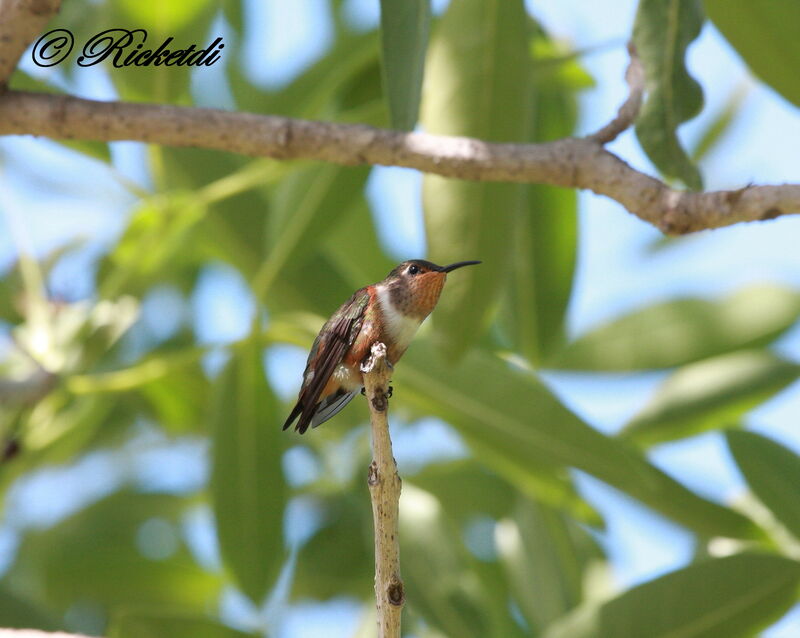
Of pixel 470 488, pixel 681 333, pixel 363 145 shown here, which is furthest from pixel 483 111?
pixel 470 488

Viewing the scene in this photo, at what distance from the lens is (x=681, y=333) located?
3580 millimetres

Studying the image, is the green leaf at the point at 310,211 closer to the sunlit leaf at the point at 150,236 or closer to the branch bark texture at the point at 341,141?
the sunlit leaf at the point at 150,236

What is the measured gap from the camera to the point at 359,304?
169 centimetres

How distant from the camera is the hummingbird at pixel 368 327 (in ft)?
5.43

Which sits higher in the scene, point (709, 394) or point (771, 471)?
point (709, 394)

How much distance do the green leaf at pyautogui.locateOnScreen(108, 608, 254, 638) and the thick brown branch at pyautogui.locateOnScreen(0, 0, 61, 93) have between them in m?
1.52

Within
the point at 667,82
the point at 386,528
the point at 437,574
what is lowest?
the point at 386,528

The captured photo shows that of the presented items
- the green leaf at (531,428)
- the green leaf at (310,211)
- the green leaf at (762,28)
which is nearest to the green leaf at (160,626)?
the green leaf at (531,428)

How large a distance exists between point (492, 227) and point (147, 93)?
3.58 feet

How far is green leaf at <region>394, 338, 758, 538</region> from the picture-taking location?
111 inches

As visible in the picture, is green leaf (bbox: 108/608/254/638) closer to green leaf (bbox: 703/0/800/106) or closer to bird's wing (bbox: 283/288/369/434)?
bird's wing (bbox: 283/288/369/434)

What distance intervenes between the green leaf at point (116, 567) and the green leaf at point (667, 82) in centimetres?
268

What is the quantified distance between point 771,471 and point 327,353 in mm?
1606

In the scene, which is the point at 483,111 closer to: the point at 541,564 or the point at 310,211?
the point at 310,211
